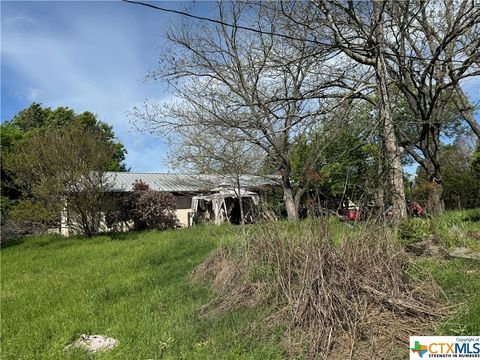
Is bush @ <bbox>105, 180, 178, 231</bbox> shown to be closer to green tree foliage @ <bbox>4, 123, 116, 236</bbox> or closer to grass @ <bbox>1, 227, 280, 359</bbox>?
green tree foliage @ <bbox>4, 123, 116, 236</bbox>

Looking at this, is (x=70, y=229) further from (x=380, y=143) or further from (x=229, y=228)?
(x=380, y=143)

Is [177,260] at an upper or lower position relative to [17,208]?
lower

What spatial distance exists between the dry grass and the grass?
0.38 metres

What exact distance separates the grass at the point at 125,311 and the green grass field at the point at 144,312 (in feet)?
0.04

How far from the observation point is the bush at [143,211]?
22156 mm

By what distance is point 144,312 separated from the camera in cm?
612

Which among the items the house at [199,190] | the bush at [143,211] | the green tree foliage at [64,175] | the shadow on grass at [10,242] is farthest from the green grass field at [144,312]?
the house at [199,190]

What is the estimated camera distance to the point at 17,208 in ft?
61.8

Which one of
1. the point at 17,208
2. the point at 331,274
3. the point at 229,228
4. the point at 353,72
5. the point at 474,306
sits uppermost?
the point at 353,72

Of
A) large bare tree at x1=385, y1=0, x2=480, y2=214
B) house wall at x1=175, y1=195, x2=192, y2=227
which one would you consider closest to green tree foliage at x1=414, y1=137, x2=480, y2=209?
large bare tree at x1=385, y1=0, x2=480, y2=214

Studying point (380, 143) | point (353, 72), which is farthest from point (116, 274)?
point (353, 72)

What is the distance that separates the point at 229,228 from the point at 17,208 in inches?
540

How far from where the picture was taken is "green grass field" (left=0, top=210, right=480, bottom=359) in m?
4.61

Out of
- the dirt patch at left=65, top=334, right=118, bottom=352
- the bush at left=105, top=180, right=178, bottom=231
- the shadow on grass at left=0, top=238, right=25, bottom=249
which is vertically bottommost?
the dirt patch at left=65, top=334, right=118, bottom=352
